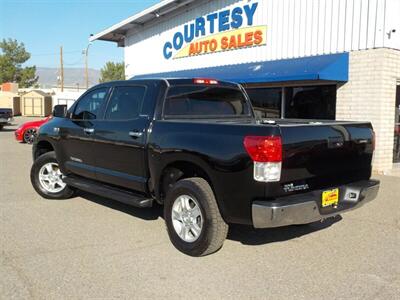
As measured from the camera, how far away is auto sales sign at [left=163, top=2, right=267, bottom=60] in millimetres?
13180

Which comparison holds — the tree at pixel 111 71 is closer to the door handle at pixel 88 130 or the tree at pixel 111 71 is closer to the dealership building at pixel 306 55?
the dealership building at pixel 306 55

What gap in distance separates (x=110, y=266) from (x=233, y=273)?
1205 mm

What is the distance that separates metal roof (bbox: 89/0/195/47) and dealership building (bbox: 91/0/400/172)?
156 millimetres

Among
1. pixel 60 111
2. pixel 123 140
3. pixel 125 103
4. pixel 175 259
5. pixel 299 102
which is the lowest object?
pixel 175 259

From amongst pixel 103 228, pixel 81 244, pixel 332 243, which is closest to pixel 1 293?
pixel 81 244

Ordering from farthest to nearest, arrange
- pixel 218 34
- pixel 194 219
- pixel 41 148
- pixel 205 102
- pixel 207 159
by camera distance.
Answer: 1. pixel 218 34
2. pixel 41 148
3. pixel 205 102
4. pixel 194 219
5. pixel 207 159

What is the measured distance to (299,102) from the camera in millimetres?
11836

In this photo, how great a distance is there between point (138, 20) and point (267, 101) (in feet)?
26.3

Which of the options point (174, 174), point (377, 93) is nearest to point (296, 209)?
point (174, 174)

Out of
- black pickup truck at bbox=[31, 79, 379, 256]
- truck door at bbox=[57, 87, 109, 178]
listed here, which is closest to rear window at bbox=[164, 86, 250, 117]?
black pickup truck at bbox=[31, 79, 379, 256]

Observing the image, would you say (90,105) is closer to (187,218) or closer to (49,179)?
(49,179)

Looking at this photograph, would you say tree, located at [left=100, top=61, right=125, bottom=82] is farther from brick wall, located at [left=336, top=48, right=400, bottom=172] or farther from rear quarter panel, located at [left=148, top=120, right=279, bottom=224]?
rear quarter panel, located at [left=148, top=120, right=279, bottom=224]

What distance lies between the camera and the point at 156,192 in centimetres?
516

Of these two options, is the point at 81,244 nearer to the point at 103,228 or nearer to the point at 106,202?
the point at 103,228
